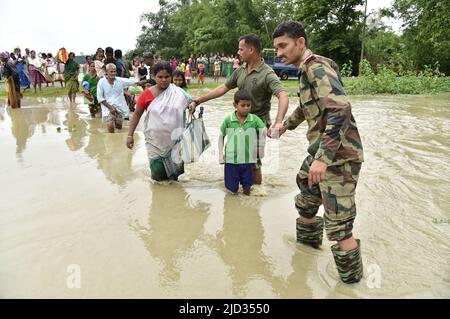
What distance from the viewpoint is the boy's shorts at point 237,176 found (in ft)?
14.6

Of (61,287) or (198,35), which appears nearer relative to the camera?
(61,287)

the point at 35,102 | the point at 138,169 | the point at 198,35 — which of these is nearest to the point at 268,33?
the point at 198,35

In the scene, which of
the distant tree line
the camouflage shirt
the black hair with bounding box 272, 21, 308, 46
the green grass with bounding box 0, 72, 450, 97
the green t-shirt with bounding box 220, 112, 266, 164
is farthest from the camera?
the distant tree line

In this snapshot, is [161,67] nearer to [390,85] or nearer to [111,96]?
[111,96]

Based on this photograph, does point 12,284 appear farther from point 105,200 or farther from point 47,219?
point 105,200

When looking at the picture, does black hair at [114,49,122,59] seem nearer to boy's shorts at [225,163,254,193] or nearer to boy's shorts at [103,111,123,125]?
boy's shorts at [103,111,123,125]

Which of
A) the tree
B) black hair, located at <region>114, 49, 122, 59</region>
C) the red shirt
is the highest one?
the tree

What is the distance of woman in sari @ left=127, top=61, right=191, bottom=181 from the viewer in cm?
479

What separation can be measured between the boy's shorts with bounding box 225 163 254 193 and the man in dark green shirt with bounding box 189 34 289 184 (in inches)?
8.2

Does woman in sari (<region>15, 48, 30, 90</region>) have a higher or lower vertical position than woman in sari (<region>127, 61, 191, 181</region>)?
higher

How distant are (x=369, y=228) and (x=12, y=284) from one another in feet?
9.34

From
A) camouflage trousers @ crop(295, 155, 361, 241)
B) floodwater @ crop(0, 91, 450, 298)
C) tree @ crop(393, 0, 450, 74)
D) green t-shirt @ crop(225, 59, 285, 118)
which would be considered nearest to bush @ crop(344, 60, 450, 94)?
tree @ crop(393, 0, 450, 74)
